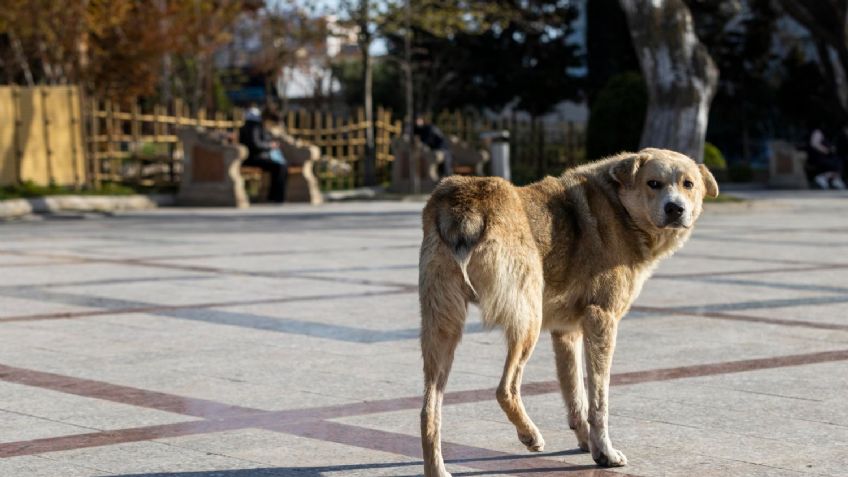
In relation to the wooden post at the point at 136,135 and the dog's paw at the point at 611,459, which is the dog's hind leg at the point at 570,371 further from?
the wooden post at the point at 136,135

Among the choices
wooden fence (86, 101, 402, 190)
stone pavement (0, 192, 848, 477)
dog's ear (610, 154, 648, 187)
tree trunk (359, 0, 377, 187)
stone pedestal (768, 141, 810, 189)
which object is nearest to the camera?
stone pavement (0, 192, 848, 477)

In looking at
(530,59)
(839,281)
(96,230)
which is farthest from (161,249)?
(530,59)

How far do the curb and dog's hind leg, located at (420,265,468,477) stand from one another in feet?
58.5

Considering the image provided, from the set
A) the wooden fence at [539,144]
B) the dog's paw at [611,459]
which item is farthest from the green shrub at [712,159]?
the dog's paw at [611,459]

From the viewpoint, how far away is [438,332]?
4879 mm

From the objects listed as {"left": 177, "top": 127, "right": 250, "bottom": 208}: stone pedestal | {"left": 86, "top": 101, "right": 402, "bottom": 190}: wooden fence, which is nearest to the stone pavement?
{"left": 177, "top": 127, "right": 250, "bottom": 208}: stone pedestal

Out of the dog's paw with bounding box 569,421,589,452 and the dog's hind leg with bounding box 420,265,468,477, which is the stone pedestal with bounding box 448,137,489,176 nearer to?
the dog's paw with bounding box 569,421,589,452

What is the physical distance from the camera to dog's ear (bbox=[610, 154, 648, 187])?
548 cm

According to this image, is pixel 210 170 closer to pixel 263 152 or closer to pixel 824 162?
pixel 263 152

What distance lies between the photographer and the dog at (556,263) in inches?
191

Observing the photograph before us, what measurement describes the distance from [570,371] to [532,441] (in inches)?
21.4

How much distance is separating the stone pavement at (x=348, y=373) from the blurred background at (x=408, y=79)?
37.3 ft

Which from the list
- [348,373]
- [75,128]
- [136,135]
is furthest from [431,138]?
[348,373]

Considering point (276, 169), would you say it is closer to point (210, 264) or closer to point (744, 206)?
point (744, 206)
